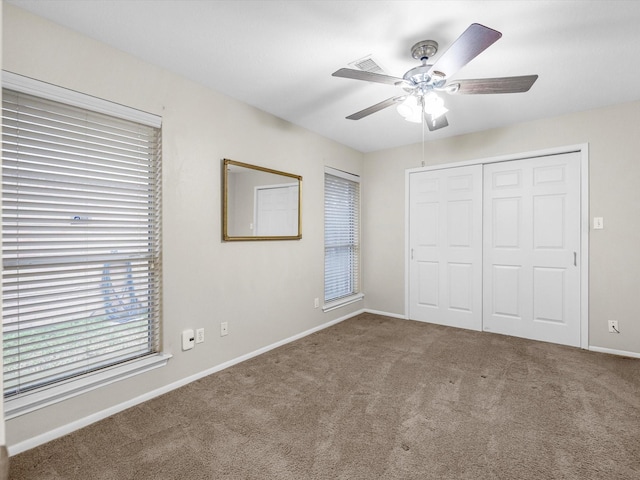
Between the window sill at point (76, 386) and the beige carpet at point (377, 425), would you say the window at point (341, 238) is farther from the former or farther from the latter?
the window sill at point (76, 386)

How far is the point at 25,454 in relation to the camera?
1896mm

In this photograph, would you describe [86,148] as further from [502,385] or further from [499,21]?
[502,385]

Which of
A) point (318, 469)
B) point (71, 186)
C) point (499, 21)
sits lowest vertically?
point (318, 469)

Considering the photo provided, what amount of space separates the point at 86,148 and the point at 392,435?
2554 mm

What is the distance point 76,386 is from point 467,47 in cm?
291

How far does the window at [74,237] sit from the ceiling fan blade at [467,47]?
196cm

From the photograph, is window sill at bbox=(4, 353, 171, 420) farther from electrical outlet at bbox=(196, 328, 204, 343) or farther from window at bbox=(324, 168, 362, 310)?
window at bbox=(324, 168, 362, 310)

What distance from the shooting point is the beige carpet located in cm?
180

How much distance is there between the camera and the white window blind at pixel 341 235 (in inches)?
168

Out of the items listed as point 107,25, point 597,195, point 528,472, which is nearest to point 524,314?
point 597,195

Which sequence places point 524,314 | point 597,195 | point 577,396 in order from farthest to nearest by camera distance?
point 524,314 < point 597,195 < point 577,396

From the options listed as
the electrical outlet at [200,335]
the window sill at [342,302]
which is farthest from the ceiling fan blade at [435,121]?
the electrical outlet at [200,335]

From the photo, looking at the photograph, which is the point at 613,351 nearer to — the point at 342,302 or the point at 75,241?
the point at 342,302

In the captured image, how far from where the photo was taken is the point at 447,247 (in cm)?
420
